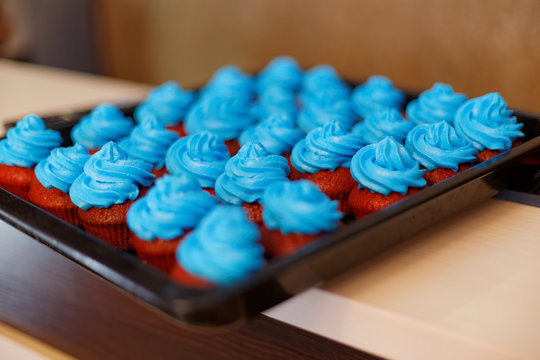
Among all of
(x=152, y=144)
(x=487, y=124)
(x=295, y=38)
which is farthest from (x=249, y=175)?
(x=295, y=38)

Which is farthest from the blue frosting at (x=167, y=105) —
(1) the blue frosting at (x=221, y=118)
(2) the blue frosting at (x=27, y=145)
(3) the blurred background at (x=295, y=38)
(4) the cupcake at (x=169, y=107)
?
(3) the blurred background at (x=295, y=38)

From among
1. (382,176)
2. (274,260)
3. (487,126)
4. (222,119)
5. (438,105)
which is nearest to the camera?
(274,260)

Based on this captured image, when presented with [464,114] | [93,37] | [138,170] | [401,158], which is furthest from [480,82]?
[93,37]

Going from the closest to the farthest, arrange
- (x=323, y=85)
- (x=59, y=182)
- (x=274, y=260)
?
(x=274, y=260) < (x=59, y=182) < (x=323, y=85)

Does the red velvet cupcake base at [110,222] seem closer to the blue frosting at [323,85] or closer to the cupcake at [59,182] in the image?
the cupcake at [59,182]

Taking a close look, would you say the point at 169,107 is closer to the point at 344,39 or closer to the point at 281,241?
the point at 281,241
